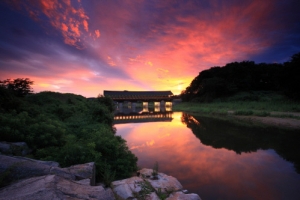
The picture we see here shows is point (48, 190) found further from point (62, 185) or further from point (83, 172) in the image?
point (83, 172)

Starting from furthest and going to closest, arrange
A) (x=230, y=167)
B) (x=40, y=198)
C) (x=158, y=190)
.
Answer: (x=230, y=167) → (x=158, y=190) → (x=40, y=198)

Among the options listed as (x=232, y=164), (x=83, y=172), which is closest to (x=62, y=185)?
(x=83, y=172)

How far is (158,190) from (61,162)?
11.4 ft

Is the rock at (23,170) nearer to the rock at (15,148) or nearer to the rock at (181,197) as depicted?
the rock at (15,148)

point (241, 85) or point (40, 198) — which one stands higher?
point (241, 85)

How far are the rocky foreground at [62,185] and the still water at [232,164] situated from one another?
148 cm

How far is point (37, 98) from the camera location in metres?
17.1

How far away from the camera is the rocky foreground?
2777 millimetres

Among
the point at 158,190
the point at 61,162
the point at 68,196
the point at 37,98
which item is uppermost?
the point at 37,98

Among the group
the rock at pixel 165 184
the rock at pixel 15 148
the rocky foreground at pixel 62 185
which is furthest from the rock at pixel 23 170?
the rock at pixel 165 184

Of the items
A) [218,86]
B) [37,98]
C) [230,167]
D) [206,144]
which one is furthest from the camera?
[218,86]

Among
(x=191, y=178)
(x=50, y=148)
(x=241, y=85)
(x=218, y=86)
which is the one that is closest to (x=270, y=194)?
(x=191, y=178)

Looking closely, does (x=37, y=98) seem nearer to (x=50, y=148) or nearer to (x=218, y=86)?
(x=50, y=148)

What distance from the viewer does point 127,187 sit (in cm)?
479
